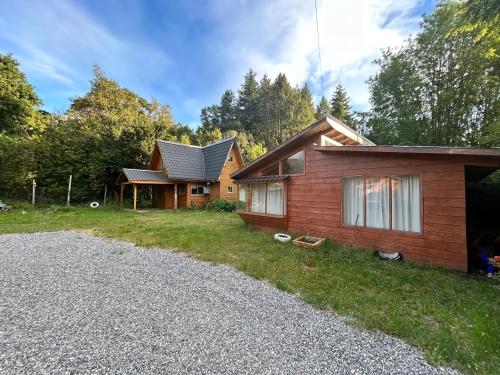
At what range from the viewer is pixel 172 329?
270cm

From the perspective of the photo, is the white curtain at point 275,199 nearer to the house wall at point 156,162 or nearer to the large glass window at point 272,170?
the large glass window at point 272,170

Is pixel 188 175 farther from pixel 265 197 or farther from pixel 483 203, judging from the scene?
pixel 483 203

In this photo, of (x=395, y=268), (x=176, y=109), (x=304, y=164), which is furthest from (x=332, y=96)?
(x=395, y=268)

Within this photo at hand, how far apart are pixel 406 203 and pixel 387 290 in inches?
95.8

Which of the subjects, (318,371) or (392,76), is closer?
(318,371)

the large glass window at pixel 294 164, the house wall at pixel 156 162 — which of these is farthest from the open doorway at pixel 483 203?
the house wall at pixel 156 162

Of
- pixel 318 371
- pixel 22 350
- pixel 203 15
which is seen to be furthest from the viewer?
pixel 203 15

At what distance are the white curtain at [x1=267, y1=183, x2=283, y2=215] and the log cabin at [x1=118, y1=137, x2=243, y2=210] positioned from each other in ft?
27.1

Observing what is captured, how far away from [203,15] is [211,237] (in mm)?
9334

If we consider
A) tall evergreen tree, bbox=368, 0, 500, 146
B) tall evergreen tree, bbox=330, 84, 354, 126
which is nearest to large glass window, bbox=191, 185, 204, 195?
tall evergreen tree, bbox=368, 0, 500, 146

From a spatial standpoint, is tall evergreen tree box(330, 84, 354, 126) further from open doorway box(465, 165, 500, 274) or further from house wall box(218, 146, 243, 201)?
open doorway box(465, 165, 500, 274)

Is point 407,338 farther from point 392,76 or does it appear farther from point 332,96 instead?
point 332,96

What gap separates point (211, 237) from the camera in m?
7.54

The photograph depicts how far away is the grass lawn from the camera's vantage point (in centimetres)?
250
